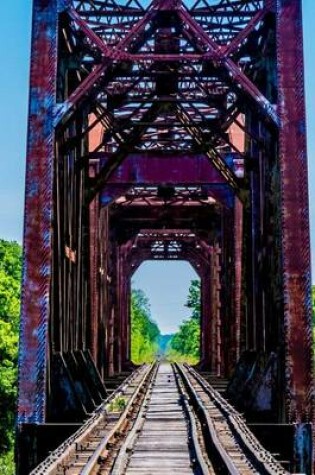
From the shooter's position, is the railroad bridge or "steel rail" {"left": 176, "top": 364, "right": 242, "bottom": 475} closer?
"steel rail" {"left": 176, "top": 364, "right": 242, "bottom": 475}

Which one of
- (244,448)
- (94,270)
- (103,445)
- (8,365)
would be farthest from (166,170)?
(8,365)

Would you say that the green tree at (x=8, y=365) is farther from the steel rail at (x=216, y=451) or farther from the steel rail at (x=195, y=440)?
the steel rail at (x=216, y=451)

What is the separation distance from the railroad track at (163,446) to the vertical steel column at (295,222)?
81 cm

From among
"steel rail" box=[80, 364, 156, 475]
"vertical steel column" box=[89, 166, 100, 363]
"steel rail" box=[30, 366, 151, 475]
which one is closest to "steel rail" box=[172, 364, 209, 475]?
"steel rail" box=[80, 364, 156, 475]

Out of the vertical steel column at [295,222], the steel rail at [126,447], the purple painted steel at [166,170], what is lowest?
the steel rail at [126,447]

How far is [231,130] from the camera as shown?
1927 cm

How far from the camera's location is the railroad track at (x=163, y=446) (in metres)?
7.43

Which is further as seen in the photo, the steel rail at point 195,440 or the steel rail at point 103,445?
the steel rail at point 195,440

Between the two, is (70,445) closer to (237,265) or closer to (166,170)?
(166,170)

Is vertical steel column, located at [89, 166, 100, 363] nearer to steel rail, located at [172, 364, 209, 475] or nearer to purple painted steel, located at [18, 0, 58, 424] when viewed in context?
steel rail, located at [172, 364, 209, 475]

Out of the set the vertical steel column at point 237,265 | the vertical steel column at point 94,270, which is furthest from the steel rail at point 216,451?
the vertical steel column at point 237,265

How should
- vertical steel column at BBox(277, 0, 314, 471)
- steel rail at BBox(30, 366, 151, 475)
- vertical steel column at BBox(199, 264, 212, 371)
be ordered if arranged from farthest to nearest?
vertical steel column at BBox(199, 264, 212, 371), vertical steel column at BBox(277, 0, 314, 471), steel rail at BBox(30, 366, 151, 475)

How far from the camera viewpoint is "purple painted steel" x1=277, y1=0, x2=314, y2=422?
1019cm

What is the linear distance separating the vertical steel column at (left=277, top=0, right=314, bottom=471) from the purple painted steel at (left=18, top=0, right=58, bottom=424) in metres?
2.85
